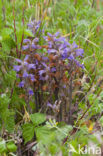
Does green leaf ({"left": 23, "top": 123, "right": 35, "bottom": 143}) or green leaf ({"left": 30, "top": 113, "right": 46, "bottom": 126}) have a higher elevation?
green leaf ({"left": 30, "top": 113, "right": 46, "bottom": 126})

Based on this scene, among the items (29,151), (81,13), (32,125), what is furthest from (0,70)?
(81,13)

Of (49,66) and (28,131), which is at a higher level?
(49,66)

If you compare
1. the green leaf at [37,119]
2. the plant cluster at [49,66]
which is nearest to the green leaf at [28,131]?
the green leaf at [37,119]

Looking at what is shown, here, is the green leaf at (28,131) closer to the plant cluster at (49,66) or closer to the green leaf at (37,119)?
the green leaf at (37,119)

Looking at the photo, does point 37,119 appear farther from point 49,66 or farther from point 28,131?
point 49,66

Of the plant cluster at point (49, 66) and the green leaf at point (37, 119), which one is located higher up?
the plant cluster at point (49, 66)

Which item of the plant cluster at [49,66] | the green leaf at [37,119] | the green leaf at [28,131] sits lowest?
the green leaf at [28,131]

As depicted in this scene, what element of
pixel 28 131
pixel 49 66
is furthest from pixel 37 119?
pixel 49 66

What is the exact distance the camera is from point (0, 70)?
1.54 metres

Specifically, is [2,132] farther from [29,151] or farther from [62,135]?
[62,135]

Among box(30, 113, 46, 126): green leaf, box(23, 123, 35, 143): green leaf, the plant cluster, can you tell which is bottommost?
box(23, 123, 35, 143): green leaf

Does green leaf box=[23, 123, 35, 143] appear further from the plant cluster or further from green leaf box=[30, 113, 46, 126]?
the plant cluster

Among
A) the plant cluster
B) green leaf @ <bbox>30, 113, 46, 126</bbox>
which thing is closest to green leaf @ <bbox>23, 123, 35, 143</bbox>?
green leaf @ <bbox>30, 113, 46, 126</bbox>

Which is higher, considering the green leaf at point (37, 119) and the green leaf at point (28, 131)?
the green leaf at point (37, 119)
